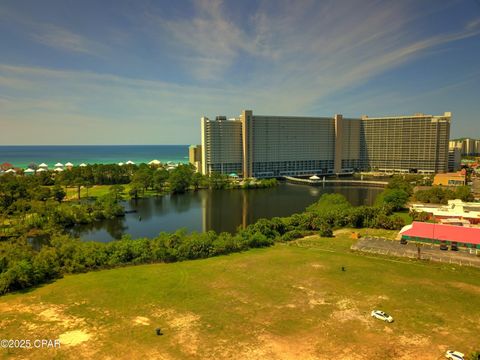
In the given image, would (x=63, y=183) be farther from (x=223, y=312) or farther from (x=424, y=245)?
(x=424, y=245)

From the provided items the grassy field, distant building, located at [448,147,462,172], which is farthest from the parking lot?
distant building, located at [448,147,462,172]

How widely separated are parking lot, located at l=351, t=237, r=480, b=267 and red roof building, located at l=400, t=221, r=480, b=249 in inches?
37.4

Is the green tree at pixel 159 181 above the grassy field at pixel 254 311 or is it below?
above

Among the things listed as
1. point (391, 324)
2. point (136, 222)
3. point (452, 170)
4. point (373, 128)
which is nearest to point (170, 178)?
point (136, 222)

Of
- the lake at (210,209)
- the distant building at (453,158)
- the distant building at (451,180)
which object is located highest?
the distant building at (453,158)

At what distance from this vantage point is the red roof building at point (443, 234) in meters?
36.2

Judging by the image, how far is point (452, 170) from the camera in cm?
11944

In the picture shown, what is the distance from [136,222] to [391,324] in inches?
1714

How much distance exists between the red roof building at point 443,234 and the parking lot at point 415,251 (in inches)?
37.4

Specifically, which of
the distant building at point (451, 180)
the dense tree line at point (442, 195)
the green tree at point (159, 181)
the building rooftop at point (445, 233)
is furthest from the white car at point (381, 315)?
the distant building at point (451, 180)

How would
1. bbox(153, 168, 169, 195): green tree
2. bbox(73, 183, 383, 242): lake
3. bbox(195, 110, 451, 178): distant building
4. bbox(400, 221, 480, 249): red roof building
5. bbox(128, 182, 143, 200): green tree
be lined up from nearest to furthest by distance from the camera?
bbox(400, 221, 480, 249): red roof building
bbox(73, 183, 383, 242): lake
bbox(128, 182, 143, 200): green tree
bbox(153, 168, 169, 195): green tree
bbox(195, 110, 451, 178): distant building

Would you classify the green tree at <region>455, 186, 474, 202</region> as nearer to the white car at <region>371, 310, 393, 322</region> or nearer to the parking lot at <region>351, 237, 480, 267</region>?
the parking lot at <region>351, 237, 480, 267</region>

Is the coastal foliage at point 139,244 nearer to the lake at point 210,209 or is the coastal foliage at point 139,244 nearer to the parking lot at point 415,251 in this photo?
the parking lot at point 415,251

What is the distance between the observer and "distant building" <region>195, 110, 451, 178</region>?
110062 mm
